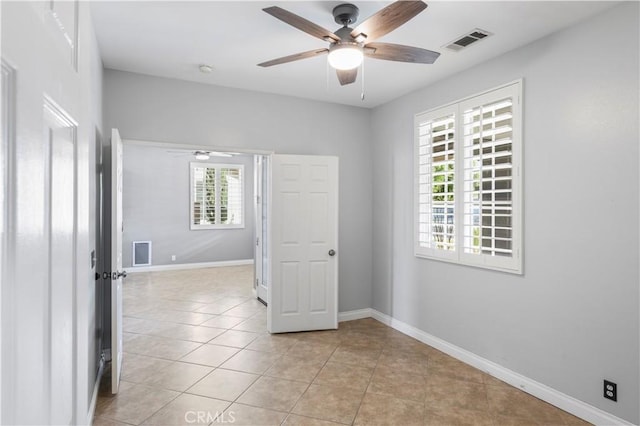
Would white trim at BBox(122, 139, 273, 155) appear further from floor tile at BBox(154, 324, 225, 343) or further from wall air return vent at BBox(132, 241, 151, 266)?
wall air return vent at BBox(132, 241, 151, 266)

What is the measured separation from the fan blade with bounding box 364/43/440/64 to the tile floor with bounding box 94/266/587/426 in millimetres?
2590

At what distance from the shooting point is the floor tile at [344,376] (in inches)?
122

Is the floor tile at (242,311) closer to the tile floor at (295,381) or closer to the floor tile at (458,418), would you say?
the tile floor at (295,381)

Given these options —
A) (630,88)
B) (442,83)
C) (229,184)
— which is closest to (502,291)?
(630,88)

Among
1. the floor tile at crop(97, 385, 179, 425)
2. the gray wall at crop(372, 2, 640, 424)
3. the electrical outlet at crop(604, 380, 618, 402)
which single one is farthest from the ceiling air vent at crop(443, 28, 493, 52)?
the floor tile at crop(97, 385, 179, 425)

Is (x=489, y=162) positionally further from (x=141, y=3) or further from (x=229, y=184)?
(x=229, y=184)

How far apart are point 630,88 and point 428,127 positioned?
6.03ft

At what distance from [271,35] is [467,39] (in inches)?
62.3

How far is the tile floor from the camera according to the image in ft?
8.63

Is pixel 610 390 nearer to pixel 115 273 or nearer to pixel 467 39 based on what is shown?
pixel 467 39

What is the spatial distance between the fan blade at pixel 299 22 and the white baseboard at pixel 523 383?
3.07 metres

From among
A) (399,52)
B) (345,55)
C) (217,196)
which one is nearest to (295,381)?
(345,55)

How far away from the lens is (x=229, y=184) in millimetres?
9172

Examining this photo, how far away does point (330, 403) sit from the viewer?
280 centimetres
